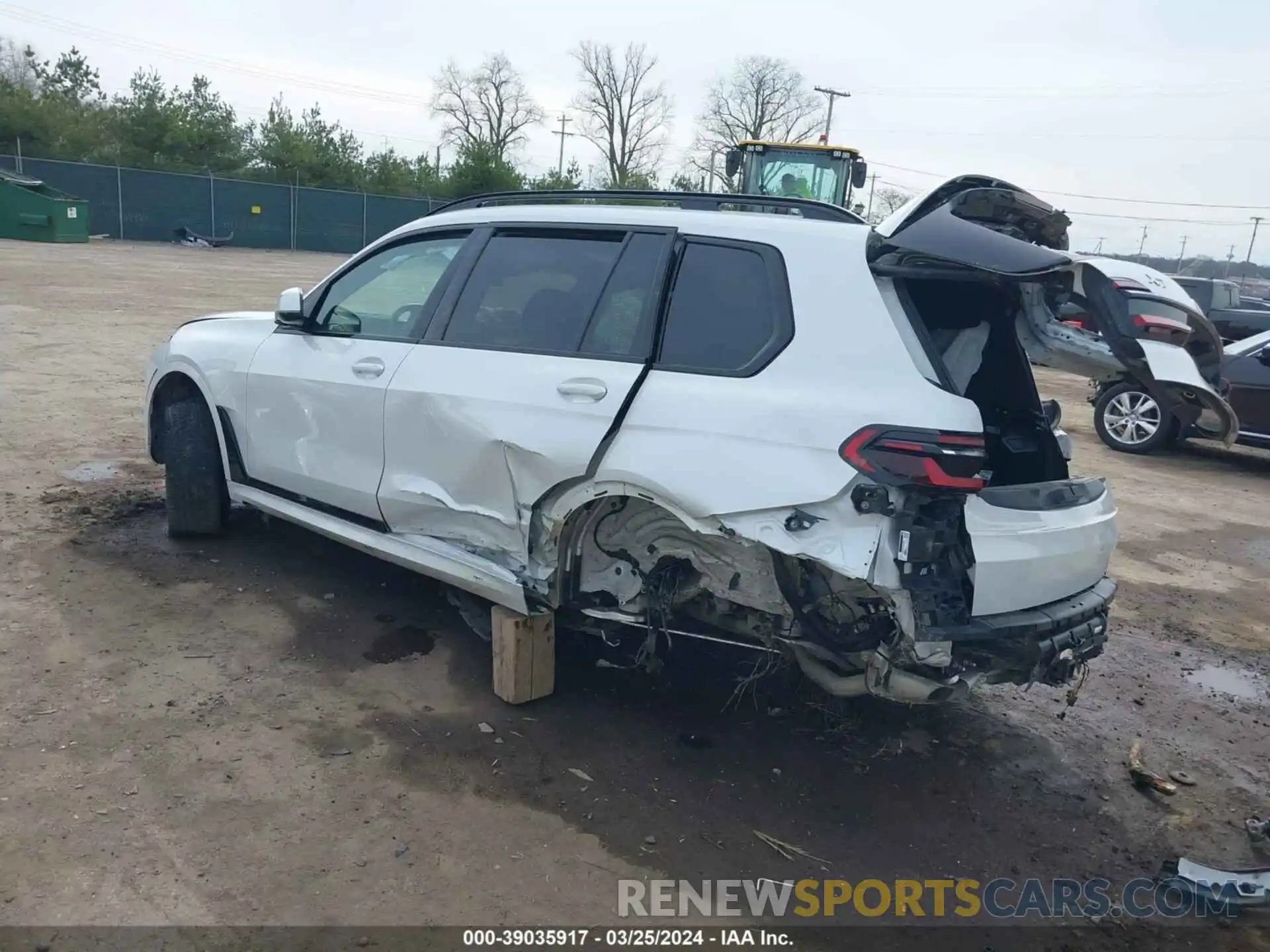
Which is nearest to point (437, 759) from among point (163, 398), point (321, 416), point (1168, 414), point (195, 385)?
point (321, 416)

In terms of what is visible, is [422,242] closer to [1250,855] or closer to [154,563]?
[154,563]

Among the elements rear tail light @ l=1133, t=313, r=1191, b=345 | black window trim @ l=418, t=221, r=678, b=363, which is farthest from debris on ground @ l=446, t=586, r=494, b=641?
rear tail light @ l=1133, t=313, r=1191, b=345

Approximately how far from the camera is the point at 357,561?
5.41 m

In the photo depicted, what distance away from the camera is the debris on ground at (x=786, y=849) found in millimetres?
3186

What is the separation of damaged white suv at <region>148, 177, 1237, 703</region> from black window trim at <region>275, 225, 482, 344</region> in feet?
0.06

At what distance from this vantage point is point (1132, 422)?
10.5 metres

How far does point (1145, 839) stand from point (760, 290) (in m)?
2.38

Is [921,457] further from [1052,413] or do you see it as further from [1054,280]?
[1052,413]

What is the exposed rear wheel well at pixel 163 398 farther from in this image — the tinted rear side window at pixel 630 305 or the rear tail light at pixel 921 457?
the rear tail light at pixel 921 457

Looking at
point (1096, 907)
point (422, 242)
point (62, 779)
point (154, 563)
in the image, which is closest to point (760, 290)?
point (422, 242)

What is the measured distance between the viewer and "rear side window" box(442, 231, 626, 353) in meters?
3.86

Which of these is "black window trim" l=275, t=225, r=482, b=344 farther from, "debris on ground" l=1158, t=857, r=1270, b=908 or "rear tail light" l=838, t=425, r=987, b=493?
"debris on ground" l=1158, t=857, r=1270, b=908

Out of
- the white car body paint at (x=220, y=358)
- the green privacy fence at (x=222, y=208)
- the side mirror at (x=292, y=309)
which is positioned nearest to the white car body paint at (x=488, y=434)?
the side mirror at (x=292, y=309)

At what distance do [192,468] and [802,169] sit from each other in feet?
47.5
